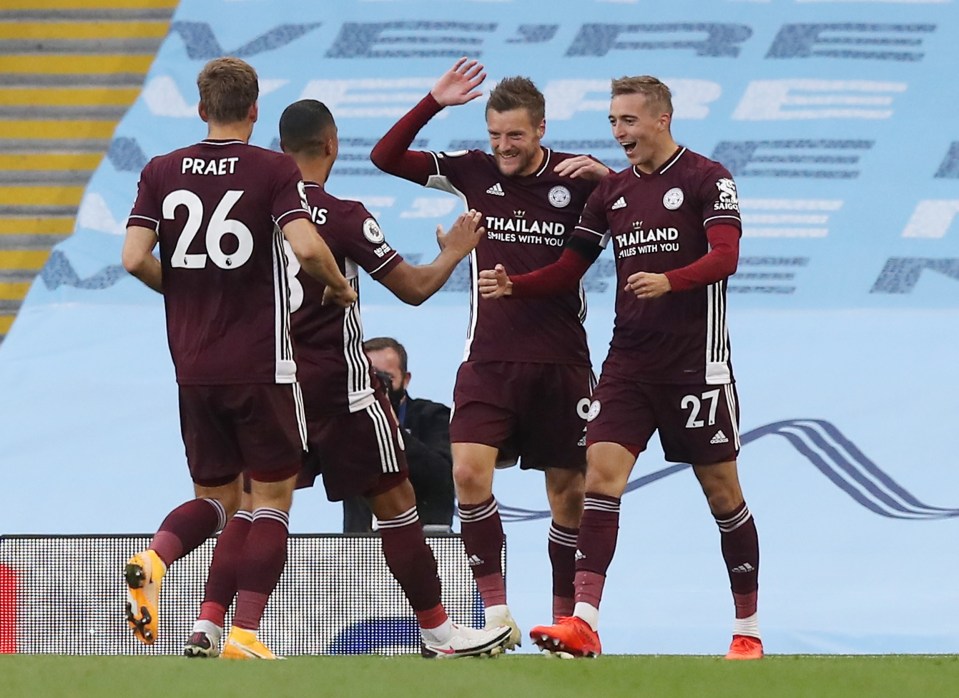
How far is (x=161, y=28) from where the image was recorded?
13.3 meters

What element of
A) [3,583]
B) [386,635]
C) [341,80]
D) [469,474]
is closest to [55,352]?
[341,80]

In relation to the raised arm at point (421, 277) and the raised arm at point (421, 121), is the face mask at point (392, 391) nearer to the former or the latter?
the raised arm at point (421, 121)

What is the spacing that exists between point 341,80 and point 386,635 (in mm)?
4997

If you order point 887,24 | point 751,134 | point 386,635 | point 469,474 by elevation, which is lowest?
point 386,635

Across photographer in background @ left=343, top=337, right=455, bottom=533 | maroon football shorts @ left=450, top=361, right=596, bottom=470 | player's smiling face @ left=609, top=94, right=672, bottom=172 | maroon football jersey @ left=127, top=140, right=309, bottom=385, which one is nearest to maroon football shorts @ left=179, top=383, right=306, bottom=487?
maroon football jersey @ left=127, top=140, right=309, bottom=385

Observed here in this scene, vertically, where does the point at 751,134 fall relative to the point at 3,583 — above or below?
above

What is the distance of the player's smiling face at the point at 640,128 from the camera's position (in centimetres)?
619

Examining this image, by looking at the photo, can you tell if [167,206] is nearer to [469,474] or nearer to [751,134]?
[469,474]

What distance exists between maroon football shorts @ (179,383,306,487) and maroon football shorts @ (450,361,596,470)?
3.44ft

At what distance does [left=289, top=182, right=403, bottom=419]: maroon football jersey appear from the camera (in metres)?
5.91

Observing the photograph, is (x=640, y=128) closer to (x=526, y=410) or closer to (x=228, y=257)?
(x=526, y=410)

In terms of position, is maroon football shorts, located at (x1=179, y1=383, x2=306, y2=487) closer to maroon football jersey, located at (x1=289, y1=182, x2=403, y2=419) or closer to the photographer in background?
maroon football jersey, located at (x1=289, y1=182, x2=403, y2=419)

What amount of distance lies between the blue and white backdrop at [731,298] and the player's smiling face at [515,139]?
2747mm

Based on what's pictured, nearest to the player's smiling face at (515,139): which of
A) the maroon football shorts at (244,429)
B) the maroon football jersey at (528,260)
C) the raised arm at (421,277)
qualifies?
the maroon football jersey at (528,260)
